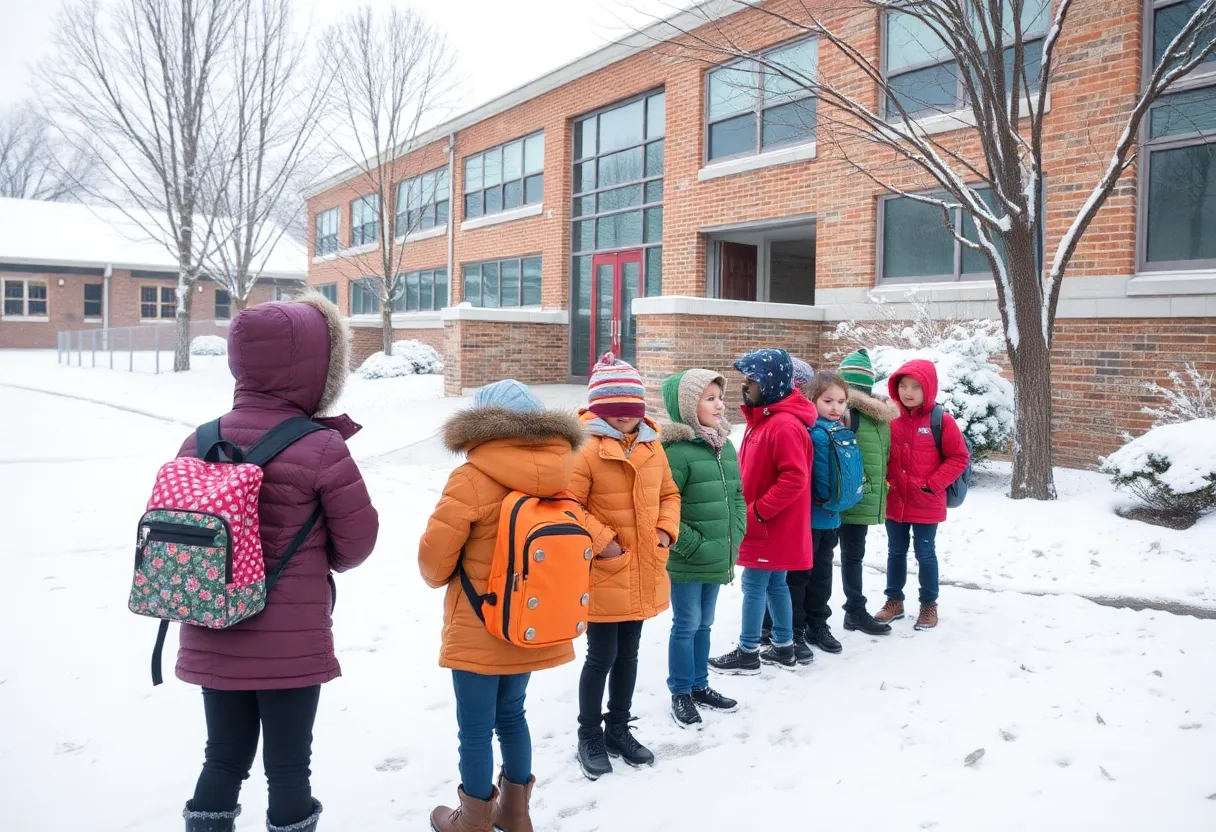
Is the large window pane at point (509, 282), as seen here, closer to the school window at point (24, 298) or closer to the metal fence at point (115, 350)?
the metal fence at point (115, 350)

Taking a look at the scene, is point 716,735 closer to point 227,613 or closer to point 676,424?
point 676,424

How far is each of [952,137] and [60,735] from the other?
35.4 ft

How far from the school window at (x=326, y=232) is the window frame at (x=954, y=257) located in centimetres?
2264

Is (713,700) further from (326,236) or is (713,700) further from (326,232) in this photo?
(326,232)

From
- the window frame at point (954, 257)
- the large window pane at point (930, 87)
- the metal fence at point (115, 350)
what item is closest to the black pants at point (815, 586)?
the window frame at point (954, 257)

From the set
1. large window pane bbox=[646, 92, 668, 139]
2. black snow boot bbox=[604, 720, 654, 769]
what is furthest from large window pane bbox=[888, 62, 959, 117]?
black snow boot bbox=[604, 720, 654, 769]

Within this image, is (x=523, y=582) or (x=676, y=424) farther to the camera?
(x=676, y=424)

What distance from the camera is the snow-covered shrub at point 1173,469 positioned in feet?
21.1

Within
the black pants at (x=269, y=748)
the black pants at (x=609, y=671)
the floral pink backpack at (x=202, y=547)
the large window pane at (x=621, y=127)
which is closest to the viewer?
the floral pink backpack at (x=202, y=547)

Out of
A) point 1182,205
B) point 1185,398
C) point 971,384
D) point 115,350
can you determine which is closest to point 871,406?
point 971,384

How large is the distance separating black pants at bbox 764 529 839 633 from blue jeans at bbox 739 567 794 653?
0.73ft

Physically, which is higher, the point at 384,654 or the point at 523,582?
the point at 523,582

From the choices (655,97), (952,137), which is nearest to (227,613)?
(952,137)

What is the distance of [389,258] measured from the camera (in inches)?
855
